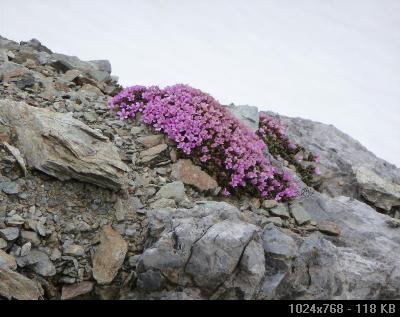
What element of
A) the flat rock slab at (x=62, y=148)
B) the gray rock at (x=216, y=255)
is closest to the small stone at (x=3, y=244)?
the flat rock slab at (x=62, y=148)

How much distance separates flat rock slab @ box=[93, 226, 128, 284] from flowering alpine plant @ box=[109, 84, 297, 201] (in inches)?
126

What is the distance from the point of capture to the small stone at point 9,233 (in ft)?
22.4

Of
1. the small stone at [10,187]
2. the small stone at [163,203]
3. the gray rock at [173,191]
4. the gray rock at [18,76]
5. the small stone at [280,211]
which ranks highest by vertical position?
the gray rock at [18,76]

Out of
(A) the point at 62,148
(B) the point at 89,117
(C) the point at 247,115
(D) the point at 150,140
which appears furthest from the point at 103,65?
(A) the point at 62,148

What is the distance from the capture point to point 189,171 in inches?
389

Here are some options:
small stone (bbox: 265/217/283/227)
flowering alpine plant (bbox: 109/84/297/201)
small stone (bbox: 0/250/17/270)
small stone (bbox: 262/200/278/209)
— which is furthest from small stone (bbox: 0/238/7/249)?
small stone (bbox: 262/200/278/209)

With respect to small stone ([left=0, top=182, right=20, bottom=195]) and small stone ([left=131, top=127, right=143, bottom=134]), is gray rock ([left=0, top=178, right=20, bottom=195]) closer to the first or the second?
small stone ([left=0, top=182, right=20, bottom=195])

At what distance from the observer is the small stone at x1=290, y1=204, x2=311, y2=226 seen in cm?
991

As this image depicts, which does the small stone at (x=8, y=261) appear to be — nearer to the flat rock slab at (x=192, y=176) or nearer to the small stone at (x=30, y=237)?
the small stone at (x=30, y=237)

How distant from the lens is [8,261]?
6.45 metres

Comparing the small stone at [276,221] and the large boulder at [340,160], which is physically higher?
the large boulder at [340,160]

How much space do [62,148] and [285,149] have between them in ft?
27.5

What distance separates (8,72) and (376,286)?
34.9 feet

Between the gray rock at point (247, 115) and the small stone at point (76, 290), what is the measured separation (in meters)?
8.34
